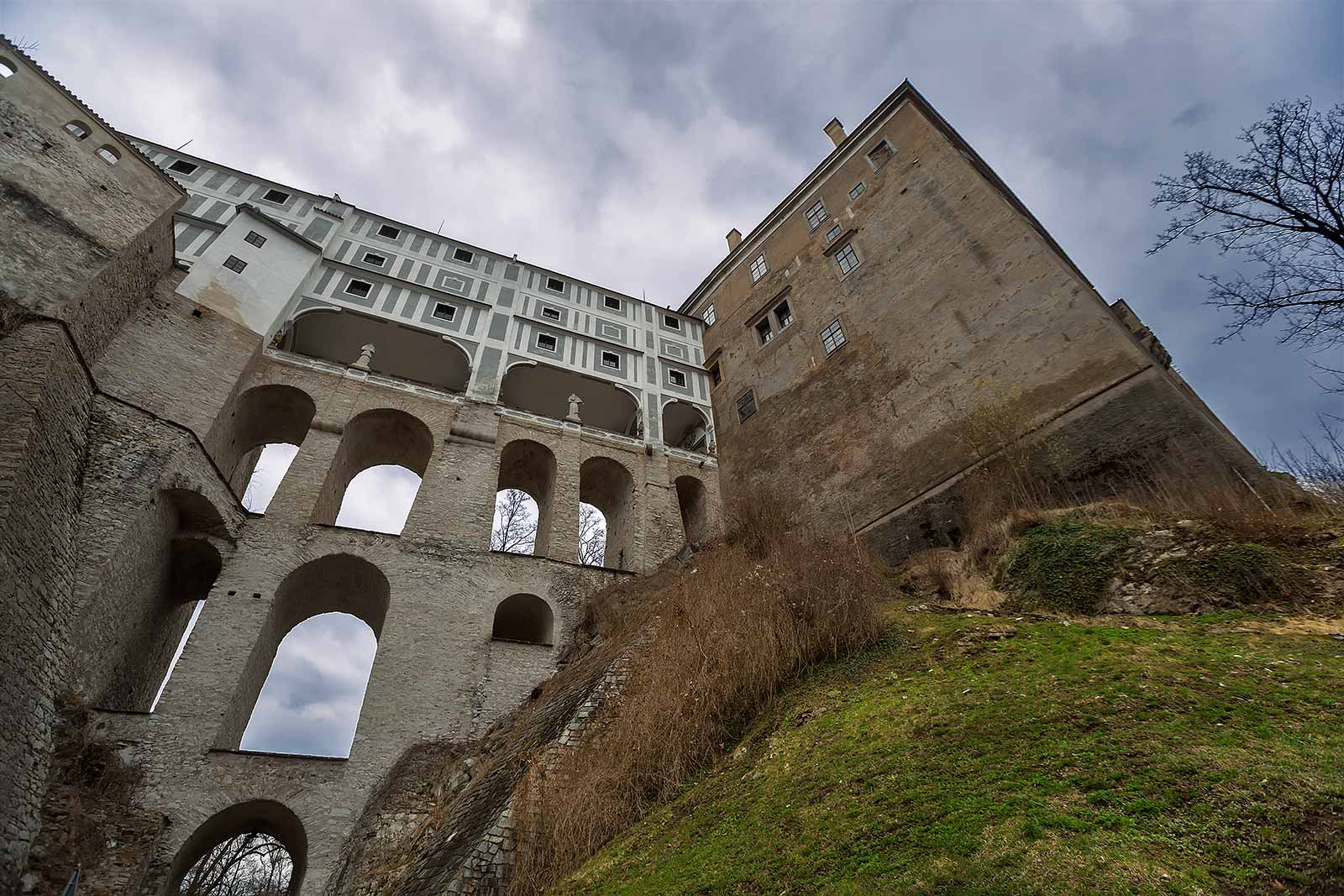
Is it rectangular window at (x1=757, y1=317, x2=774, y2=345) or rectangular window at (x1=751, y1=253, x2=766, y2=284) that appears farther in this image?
rectangular window at (x1=751, y1=253, x2=766, y2=284)

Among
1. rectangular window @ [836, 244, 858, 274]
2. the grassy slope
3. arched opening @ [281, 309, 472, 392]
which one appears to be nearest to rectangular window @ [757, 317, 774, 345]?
rectangular window @ [836, 244, 858, 274]

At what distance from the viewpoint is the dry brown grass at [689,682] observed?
20.0 feet

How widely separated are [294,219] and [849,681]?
2283 centimetres

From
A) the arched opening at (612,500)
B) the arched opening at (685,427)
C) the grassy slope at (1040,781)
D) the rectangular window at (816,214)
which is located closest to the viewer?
the grassy slope at (1040,781)

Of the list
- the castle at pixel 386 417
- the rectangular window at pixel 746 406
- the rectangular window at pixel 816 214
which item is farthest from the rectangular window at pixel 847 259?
the rectangular window at pixel 746 406

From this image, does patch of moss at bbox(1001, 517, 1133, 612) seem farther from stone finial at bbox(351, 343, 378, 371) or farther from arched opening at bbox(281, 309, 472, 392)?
stone finial at bbox(351, 343, 378, 371)

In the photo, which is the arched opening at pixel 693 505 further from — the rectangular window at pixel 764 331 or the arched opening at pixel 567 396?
the rectangular window at pixel 764 331

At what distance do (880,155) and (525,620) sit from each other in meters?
18.9

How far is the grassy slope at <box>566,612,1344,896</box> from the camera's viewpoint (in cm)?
308

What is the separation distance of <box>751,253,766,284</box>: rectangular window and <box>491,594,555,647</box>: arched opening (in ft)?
51.7

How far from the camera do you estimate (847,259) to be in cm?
2120

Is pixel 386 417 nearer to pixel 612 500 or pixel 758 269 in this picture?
pixel 612 500

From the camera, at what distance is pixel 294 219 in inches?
845

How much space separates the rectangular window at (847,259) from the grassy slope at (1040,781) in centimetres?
1620
